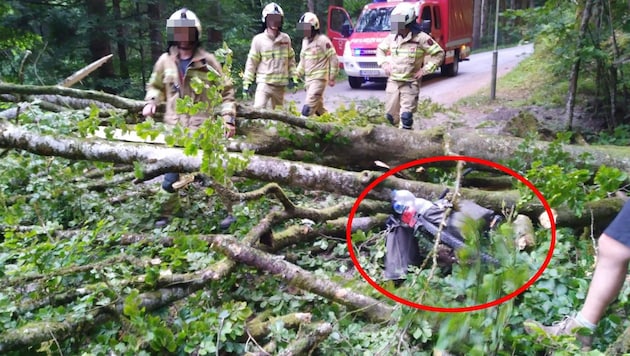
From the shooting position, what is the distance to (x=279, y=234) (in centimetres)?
381

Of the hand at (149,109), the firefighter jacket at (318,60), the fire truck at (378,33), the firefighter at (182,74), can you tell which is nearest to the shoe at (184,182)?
the firefighter at (182,74)

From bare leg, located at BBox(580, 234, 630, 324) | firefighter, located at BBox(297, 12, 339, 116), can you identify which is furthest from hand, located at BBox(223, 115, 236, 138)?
bare leg, located at BBox(580, 234, 630, 324)

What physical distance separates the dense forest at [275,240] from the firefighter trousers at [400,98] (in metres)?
1.94

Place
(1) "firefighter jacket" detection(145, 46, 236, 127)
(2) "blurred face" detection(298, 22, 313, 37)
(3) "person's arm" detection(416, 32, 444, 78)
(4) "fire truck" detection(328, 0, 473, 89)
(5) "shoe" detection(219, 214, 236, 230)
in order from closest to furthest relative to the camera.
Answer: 1. (5) "shoe" detection(219, 214, 236, 230)
2. (1) "firefighter jacket" detection(145, 46, 236, 127)
3. (3) "person's arm" detection(416, 32, 444, 78)
4. (2) "blurred face" detection(298, 22, 313, 37)
5. (4) "fire truck" detection(328, 0, 473, 89)

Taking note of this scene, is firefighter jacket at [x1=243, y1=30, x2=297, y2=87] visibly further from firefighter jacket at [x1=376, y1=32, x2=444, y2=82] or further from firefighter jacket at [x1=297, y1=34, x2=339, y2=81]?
firefighter jacket at [x1=376, y1=32, x2=444, y2=82]

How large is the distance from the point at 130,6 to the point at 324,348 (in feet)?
40.0

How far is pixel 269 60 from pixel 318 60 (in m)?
0.81

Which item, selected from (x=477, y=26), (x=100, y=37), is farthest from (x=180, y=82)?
(x=477, y=26)

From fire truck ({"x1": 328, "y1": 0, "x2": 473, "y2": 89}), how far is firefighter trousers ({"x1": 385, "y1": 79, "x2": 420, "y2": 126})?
613 centimetres

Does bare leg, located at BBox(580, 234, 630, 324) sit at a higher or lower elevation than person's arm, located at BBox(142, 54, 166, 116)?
lower

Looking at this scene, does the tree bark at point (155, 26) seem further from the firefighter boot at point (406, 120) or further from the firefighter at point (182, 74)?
the firefighter at point (182, 74)

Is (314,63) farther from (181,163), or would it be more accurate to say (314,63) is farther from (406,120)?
(181,163)

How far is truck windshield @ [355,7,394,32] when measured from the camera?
14484mm

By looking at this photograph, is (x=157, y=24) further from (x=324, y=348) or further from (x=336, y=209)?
(x=324, y=348)
